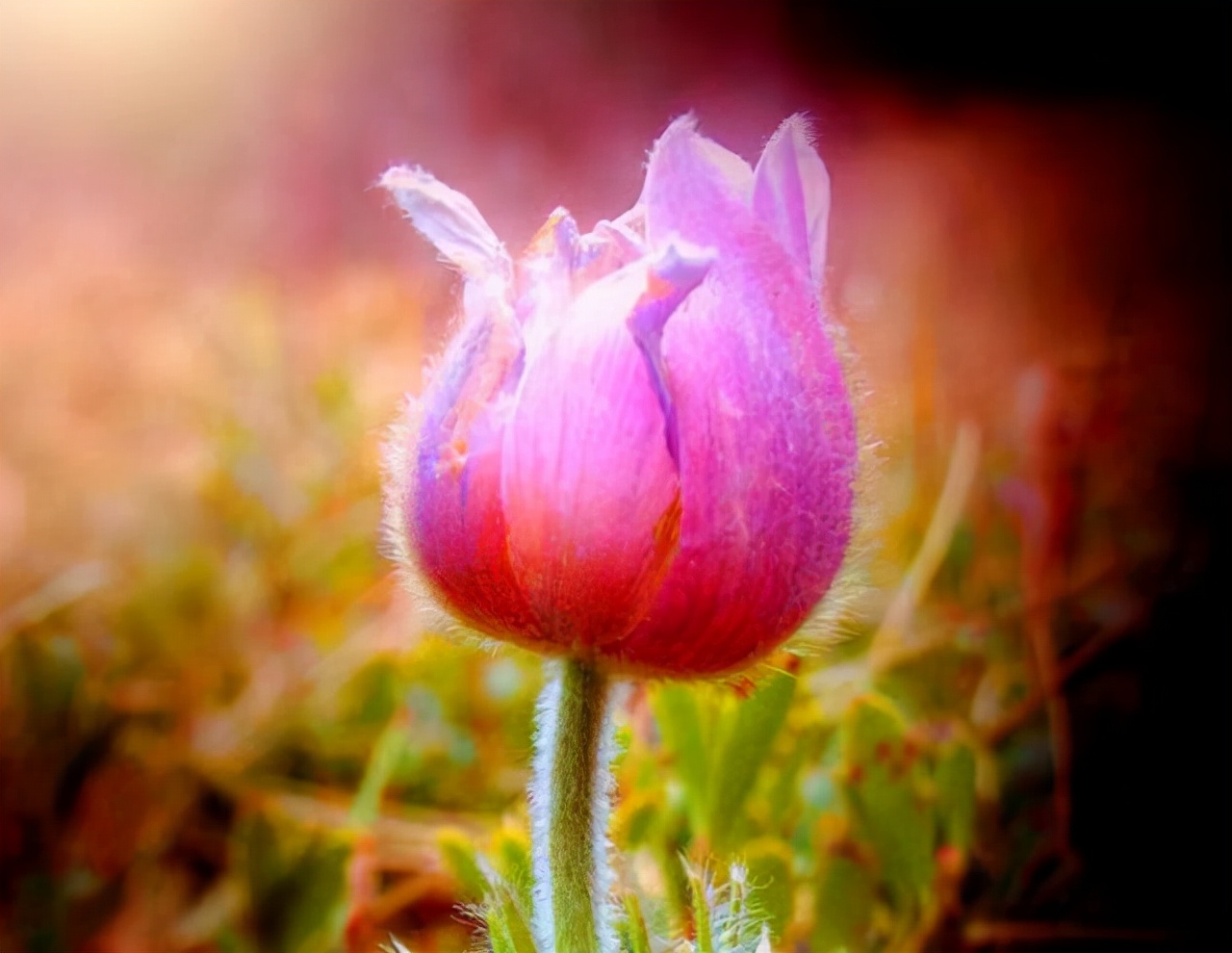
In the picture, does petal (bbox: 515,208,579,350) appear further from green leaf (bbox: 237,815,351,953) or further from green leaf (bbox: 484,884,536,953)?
green leaf (bbox: 237,815,351,953)

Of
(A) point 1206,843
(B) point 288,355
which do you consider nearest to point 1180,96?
(A) point 1206,843

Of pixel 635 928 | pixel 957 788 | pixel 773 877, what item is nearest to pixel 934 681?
pixel 957 788

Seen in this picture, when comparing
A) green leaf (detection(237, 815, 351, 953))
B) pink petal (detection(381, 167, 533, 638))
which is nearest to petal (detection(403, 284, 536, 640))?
pink petal (detection(381, 167, 533, 638))

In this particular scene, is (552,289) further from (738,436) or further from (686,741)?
(686,741)

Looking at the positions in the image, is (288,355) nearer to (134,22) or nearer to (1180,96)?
(134,22)

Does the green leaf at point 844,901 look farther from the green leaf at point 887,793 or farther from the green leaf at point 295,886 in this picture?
the green leaf at point 295,886
